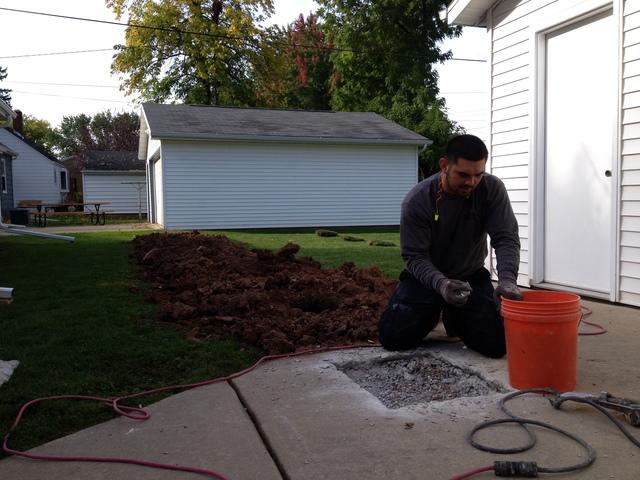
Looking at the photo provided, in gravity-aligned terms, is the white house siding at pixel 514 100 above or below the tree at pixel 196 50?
below

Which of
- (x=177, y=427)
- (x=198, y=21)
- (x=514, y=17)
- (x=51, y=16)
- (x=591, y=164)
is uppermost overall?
(x=198, y=21)

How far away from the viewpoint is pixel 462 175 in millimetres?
3475

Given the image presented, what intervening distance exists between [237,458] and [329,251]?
8.44m

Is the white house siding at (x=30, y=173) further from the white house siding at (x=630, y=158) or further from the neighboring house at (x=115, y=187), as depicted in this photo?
the white house siding at (x=630, y=158)

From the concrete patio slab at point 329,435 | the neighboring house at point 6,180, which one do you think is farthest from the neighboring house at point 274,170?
the concrete patio slab at point 329,435

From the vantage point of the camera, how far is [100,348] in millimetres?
4121

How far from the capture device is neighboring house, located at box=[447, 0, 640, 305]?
524 cm

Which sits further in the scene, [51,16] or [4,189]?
[4,189]

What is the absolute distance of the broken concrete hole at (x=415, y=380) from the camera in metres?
3.23

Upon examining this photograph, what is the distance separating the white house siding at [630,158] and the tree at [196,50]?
2729 centimetres

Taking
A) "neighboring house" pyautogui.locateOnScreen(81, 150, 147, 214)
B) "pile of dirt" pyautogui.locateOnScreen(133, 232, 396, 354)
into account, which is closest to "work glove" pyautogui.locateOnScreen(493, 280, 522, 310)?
"pile of dirt" pyautogui.locateOnScreen(133, 232, 396, 354)

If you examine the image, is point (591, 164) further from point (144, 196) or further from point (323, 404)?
point (144, 196)

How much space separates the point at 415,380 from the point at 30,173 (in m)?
35.8

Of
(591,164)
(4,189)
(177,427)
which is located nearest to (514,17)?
(591,164)
